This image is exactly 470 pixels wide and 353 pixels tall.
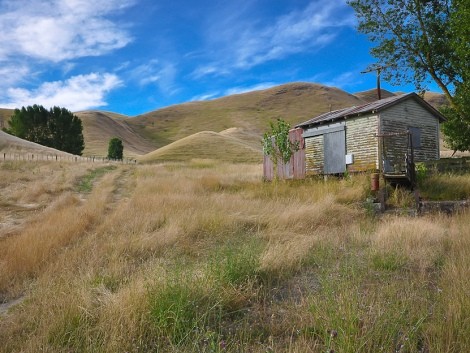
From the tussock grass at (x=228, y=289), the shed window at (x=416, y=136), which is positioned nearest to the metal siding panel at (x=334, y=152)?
the shed window at (x=416, y=136)

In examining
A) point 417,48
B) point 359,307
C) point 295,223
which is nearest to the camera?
point 359,307

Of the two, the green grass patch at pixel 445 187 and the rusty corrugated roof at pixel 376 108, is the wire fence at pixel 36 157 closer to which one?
the rusty corrugated roof at pixel 376 108

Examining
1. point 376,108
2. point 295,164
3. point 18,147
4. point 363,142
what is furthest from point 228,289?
point 18,147

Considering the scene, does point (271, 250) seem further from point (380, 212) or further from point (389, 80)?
point (389, 80)

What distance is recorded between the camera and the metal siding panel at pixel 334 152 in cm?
1889

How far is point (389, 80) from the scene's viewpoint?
68.5 ft

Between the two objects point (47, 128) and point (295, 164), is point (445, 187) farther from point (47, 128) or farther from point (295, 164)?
point (47, 128)

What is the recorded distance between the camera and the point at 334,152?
19.3m

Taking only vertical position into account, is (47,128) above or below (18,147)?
above

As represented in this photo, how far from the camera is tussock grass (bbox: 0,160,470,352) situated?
302 cm

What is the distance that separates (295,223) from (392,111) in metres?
12.0

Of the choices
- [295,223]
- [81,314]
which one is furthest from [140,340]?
[295,223]

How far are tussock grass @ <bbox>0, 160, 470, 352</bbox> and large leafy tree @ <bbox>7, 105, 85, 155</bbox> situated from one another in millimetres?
55153

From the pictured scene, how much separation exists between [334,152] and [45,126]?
5261 centimetres
